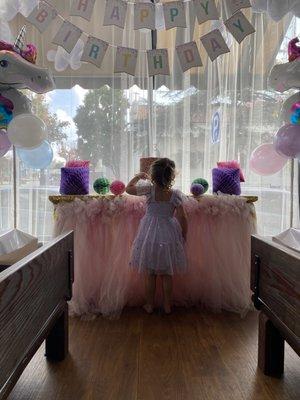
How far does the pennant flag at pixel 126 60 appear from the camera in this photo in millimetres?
2451

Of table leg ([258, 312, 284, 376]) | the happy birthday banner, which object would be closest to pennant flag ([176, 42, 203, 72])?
the happy birthday banner

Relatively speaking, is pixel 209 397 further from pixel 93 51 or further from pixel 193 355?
pixel 93 51

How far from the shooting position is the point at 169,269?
7.95 feet

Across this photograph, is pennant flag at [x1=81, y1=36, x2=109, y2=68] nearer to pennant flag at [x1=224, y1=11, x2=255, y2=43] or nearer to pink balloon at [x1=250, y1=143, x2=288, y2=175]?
pennant flag at [x1=224, y1=11, x2=255, y2=43]

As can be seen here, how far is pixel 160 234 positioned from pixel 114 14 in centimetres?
145

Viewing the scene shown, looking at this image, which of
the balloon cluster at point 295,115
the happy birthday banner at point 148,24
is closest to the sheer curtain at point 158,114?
the happy birthday banner at point 148,24

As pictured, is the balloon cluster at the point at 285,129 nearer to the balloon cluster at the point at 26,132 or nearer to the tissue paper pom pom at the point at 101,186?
the tissue paper pom pom at the point at 101,186

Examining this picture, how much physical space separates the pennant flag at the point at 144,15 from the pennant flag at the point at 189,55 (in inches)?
9.4

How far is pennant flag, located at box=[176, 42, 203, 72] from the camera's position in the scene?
241cm

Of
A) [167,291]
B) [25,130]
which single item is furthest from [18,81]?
[167,291]

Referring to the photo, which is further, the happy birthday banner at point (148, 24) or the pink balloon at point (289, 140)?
the happy birthday banner at point (148, 24)

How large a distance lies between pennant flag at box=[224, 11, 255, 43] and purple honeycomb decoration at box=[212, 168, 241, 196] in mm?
846

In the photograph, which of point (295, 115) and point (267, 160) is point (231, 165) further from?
point (295, 115)

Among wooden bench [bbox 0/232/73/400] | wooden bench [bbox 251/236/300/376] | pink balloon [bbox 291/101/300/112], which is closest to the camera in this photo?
wooden bench [bbox 0/232/73/400]
